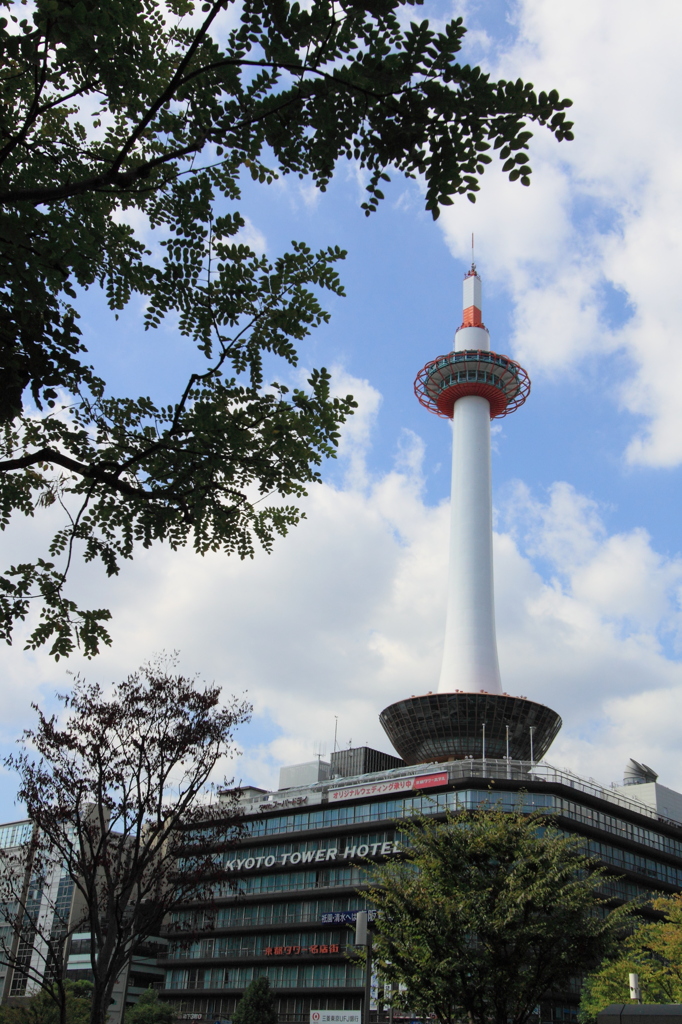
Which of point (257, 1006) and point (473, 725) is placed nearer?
point (257, 1006)

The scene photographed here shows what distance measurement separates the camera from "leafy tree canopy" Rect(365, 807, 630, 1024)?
77.3 ft

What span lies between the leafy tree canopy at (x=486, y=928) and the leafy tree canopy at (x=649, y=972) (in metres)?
16.0

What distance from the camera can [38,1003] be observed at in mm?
56344

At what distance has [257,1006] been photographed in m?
67.2

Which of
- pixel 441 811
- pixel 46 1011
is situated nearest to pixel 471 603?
pixel 441 811

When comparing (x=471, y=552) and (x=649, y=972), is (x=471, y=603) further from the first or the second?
(x=649, y=972)

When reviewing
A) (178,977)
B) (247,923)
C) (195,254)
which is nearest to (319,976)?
(247,923)

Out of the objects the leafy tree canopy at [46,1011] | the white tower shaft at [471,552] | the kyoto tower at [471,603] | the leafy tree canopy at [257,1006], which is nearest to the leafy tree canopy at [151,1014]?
the leafy tree canopy at [46,1011]

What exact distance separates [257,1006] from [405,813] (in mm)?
18228

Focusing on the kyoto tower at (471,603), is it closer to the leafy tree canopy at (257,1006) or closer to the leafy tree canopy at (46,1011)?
the leafy tree canopy at (257,1006)

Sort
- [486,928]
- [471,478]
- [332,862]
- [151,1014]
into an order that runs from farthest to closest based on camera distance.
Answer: [471,478] < [151,1014] < [332,862] < [486,928]

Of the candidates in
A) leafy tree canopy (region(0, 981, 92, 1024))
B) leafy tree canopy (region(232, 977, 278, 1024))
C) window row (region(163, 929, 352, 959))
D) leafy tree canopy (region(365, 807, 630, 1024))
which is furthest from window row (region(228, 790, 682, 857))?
leafy tree canopy (region(365, 807, 630, 1024))

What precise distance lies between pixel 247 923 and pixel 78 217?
76319 millimetres

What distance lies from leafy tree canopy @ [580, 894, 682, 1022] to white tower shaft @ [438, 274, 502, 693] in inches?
1468
